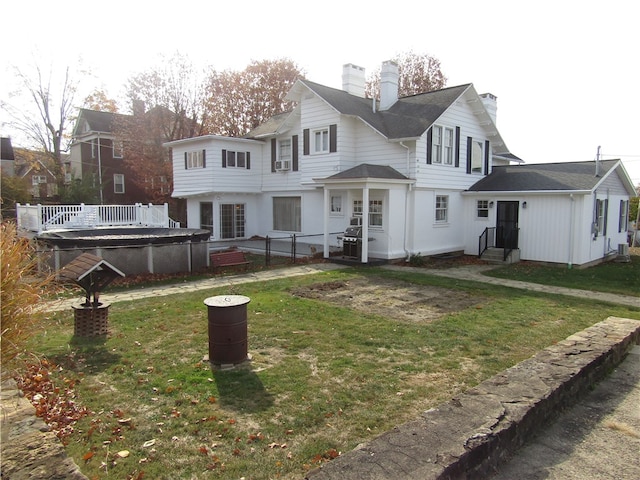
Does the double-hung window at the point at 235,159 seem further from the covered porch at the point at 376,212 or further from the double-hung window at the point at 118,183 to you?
the double-hung window at the point at 118,183

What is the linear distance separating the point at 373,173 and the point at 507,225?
21.1ft

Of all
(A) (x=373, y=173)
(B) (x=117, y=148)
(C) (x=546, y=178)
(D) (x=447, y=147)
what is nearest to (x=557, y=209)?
(C) (x=546, y=178)

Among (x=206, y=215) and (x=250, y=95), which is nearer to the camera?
(x=206, y=215)

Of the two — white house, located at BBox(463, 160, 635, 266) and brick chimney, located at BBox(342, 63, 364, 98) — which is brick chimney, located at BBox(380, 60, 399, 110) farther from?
white house, located at BBox(463, 160, 635, 266)

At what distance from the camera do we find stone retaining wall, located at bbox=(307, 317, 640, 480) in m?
3.18

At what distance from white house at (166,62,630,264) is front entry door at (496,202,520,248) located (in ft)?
0.48

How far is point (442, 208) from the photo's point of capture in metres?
18.6

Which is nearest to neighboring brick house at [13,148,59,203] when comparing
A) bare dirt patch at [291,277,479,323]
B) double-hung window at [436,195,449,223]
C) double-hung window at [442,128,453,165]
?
double-hung window at [436,195,449,223]

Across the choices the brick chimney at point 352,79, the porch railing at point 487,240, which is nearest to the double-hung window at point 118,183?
the brick chimney at point 352,79

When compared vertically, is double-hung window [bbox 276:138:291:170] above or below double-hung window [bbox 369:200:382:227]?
above

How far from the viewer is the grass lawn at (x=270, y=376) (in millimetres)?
3889

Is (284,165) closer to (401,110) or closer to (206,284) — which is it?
(401,110)

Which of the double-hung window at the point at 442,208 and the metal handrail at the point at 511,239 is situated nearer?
the metal handrail at the point at 511,239

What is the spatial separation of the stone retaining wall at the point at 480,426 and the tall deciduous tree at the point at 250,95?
32.3 metres
